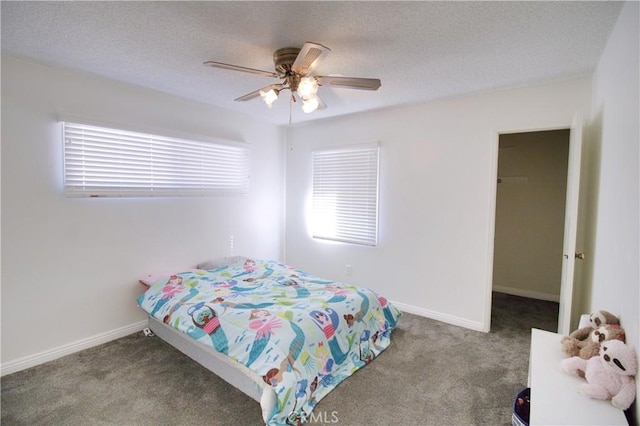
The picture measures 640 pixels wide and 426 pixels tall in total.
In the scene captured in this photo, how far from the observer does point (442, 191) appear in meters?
3.37

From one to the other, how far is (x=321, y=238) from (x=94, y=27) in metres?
3.21

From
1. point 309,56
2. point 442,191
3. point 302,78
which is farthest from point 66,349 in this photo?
point 442,191

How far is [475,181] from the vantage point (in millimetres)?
3154

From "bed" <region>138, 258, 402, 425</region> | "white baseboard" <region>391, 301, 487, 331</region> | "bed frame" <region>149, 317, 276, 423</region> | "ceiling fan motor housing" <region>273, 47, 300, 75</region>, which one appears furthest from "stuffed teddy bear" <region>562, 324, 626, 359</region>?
"ceiling fan motor housing" <region>273, 47, 300, 75</region>

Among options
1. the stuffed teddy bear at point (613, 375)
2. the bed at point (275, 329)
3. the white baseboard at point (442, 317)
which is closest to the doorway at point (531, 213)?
the white baseboard at point (442, 317)

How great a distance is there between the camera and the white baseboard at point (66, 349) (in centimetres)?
240

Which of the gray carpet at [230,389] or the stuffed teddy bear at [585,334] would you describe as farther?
the gray carpet at [230,389]

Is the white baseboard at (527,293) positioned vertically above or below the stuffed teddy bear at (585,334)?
below

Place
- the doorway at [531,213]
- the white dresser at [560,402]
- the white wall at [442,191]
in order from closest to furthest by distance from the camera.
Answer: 1. the white dresser at [560,402]
2. the white wall at [442,191]
3. the doorway at [531,213]

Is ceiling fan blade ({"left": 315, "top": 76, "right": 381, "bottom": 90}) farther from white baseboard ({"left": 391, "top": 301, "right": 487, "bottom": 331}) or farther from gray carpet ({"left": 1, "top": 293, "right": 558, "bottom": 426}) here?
white baseboard ({"left": 391, "top": 301, "right": 487, "bottom": 331})

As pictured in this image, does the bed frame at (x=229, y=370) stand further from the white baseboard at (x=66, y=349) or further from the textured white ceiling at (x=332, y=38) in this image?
the textured white ceiling at (x=332, y=38)

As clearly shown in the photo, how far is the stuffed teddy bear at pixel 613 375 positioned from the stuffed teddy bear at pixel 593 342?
0.29 feet

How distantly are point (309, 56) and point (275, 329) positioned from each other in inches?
66.3

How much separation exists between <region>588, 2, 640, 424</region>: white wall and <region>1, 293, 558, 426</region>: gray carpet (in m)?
0.93
